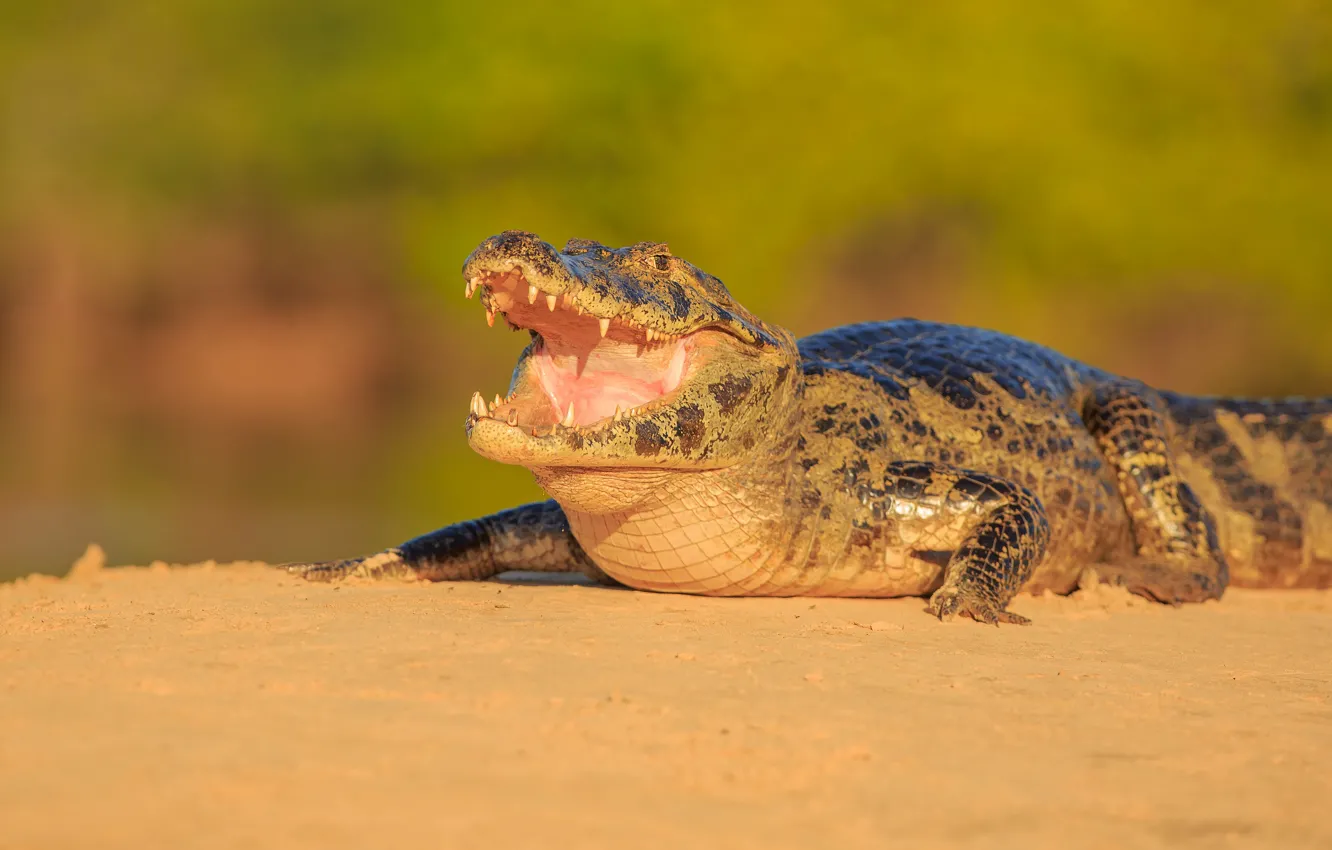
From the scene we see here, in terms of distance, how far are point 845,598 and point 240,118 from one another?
30212 mm

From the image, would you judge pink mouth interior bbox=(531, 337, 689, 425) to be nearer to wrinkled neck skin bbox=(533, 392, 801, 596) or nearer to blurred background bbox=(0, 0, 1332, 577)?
wrinkled neck skin bbox=(533, 392, 801, 596)

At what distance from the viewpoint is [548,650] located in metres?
3.48

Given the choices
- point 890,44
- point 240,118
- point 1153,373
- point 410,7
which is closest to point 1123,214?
point 1153,373

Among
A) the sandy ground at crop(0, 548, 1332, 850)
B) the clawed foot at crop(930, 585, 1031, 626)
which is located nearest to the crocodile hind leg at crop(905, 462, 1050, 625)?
the clawed foot at crop(930, 585, 1031, 626)

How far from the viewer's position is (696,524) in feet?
14.8

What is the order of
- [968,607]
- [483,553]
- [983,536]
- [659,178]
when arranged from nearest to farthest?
[968,607]
[983,536]
[483,553]
[659,178]

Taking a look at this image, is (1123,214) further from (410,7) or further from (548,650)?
(548,650)

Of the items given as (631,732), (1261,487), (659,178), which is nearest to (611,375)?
(631,732)

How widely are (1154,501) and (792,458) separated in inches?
72.9

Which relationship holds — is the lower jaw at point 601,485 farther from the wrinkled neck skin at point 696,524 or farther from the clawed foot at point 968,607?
the clawed foot at point 968,607

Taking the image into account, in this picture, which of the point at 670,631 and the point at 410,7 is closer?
the point at 670,631

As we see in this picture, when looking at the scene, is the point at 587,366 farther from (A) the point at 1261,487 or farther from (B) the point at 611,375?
(A) the point at 1261,487

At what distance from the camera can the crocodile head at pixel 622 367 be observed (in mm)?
4012

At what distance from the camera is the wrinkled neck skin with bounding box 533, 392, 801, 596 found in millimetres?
4434
